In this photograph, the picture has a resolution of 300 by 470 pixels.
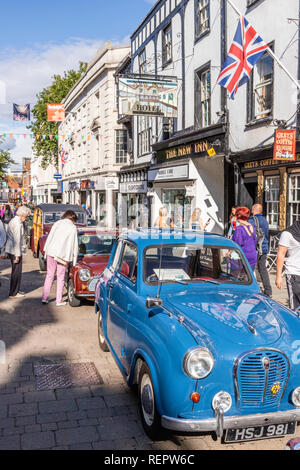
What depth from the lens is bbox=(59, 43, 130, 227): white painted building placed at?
1184 inches

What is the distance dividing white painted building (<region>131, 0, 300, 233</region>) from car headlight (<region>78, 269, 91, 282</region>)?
610 centimetres

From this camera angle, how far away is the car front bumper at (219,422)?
Result: 10.8 ft

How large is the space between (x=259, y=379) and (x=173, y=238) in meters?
2.06

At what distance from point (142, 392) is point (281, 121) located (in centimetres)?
932

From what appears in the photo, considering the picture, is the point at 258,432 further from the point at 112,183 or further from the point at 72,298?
the point at 112,183

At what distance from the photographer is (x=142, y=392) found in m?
3.90

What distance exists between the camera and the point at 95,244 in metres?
9.43

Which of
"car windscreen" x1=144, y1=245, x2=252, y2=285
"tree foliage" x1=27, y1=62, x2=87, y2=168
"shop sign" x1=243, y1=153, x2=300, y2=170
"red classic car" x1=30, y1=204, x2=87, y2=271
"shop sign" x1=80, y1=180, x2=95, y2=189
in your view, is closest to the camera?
"car windscreen" x1=144, y1=245, x2=252, y2=285

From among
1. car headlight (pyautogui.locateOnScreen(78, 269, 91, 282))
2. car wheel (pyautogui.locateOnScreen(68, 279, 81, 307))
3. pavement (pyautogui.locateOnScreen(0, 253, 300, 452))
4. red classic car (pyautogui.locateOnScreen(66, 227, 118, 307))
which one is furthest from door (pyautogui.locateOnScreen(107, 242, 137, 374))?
car wheel (pyautogui.locateOnScreen(68, 279, 81, 307))

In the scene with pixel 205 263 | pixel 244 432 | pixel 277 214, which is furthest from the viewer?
pixel 277 214

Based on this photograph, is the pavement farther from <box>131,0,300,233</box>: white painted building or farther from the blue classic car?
<box>131,0,300,233</box>: white painted building

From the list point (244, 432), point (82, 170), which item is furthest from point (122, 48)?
point (244, 432)

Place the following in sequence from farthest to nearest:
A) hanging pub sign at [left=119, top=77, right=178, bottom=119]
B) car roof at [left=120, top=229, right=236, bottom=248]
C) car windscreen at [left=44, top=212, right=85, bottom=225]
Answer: hanging pub sign at [left=119, top=77, right=178, bottom=119] → car windscreen at [left=44, top=212, right=85, bottom=225] → car roof at [left=120, top=229, right=236, bottom=248]
